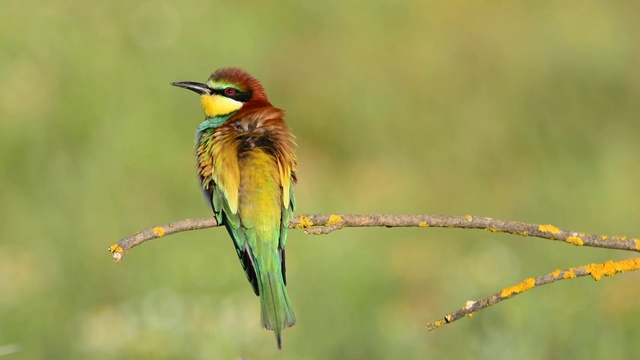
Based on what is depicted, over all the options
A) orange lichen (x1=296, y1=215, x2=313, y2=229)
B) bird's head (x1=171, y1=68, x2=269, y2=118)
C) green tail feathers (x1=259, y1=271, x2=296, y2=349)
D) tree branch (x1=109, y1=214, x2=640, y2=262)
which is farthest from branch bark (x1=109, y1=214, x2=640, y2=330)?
bird's head (x1=171, y1=68, x2=269, y2=118)

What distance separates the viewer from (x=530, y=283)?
6.08ft

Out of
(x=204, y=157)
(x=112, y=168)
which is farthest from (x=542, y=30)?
(x=204, y=157)

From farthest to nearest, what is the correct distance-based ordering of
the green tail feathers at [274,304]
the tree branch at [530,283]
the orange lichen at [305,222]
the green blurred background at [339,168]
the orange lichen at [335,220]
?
the green blurred background at [339,168] → the green tail feathers at [274,304] → the orange lichen at [305,222] → the orange lichen at [335,220] → the tree branch at [530,283]

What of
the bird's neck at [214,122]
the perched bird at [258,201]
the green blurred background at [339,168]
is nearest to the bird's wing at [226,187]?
the perched bird at [258,201]

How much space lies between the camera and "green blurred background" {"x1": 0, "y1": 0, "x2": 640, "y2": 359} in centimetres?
365

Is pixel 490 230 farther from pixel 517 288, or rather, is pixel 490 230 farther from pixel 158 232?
pixel 158 232

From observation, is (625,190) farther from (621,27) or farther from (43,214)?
(43,214)

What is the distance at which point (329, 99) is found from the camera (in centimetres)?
596

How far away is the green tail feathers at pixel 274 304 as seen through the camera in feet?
7.64

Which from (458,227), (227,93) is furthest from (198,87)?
(458,227)

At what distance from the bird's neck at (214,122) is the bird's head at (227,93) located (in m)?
0.03

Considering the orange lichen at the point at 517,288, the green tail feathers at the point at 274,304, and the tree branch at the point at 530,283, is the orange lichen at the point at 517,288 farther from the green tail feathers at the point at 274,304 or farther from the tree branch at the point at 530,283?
the green tail feathers at the point at 274,304

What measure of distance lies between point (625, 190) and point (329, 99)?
168 centimetres

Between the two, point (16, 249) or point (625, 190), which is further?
point (625, 190)
